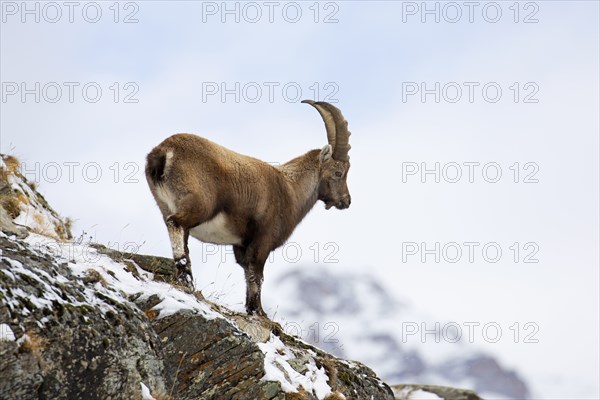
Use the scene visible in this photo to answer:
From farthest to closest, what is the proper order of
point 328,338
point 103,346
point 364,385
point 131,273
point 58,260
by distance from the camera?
point 328,338 < point 364,385 < point 131,273 < point 58,260 < point 103,346

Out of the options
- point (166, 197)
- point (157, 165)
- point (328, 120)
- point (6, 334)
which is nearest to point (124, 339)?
point (6, 334)

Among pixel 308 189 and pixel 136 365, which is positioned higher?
pixel 308 189

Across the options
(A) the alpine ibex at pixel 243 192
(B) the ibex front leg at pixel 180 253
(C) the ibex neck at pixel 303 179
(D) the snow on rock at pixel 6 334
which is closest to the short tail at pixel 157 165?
(A) the alpine ibex at pixel 243 192

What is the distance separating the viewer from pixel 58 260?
902 centimetres

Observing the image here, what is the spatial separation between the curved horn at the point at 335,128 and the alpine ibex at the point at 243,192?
0.02 m

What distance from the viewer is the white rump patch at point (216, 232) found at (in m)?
12.5

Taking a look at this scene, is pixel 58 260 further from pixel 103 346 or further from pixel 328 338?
pixel 328 338

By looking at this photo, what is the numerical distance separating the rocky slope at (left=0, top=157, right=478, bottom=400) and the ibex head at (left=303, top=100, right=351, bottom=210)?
3.87 meters

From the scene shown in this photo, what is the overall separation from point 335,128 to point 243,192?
9.51 feet

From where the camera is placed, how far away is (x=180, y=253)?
11688 mm

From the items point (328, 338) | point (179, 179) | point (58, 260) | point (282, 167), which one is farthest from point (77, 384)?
point (282, 167)

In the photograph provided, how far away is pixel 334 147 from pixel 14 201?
17.3ft

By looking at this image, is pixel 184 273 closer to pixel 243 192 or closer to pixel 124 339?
pixel 243 192

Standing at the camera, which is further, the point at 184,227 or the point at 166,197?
the point at 166,197
